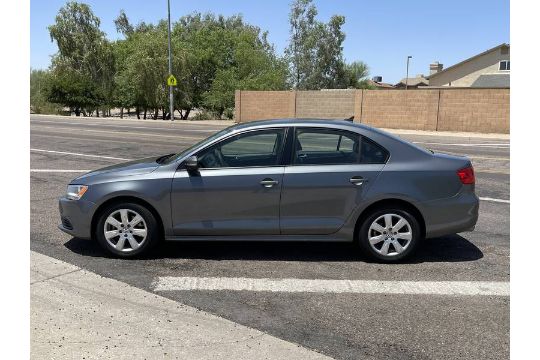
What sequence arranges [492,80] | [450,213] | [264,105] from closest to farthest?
[450,213], [264,105], [492,80]

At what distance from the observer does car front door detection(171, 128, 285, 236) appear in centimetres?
505

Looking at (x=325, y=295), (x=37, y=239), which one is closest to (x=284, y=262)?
(x=325, y=295)

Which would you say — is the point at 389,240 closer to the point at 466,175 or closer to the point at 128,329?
the point at 466,175

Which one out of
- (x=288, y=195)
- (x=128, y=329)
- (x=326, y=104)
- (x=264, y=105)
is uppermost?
(x=264, y=105)

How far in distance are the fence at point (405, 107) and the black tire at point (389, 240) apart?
69.9ft

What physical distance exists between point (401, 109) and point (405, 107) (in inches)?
10.2

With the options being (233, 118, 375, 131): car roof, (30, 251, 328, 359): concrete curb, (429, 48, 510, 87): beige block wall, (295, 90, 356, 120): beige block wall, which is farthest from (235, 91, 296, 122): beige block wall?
(429, 48, 510, 87): beige block wall

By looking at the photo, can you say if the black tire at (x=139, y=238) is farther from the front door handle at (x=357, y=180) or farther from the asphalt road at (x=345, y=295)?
the front door handle at (x=357, y=180)

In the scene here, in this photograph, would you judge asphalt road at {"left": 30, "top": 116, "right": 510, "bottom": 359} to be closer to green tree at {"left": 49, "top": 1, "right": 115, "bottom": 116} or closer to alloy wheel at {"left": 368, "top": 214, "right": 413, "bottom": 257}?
alloy wheel at {"left": 368, "top": 214, "right": 413, "bottom": 257}

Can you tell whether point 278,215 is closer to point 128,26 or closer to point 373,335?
point 373,335

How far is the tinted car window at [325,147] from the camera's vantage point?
204 inches

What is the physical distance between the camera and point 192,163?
505cm

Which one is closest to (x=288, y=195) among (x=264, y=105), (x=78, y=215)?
(x=78, y=215)

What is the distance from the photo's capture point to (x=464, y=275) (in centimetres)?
489
